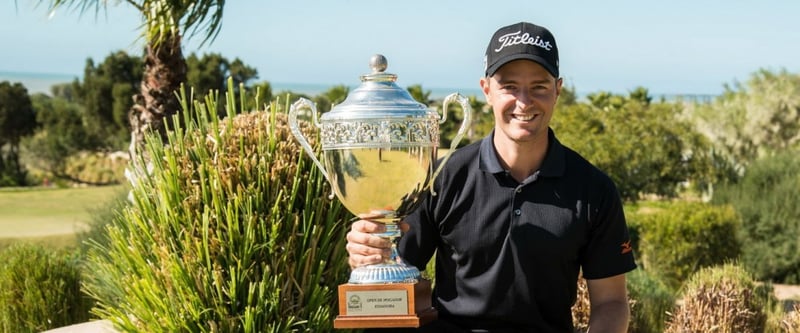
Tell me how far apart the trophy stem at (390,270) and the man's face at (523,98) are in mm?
525

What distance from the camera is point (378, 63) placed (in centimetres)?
369

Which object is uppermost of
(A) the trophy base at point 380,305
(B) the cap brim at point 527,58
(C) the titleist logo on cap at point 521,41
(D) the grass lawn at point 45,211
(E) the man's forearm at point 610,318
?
(C) the titleist logo on cap at point 521,41

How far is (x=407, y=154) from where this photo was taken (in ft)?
11.8

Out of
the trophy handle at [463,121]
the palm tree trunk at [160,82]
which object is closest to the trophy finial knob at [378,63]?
the trophy handle at [463,121]

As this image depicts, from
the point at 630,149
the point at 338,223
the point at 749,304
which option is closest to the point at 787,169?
the point at 630,149

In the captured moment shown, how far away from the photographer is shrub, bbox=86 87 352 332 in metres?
3.99

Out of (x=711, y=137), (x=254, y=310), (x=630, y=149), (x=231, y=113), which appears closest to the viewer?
(x=254, y=310)

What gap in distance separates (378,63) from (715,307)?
341cm

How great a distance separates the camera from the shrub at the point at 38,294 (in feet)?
24.3

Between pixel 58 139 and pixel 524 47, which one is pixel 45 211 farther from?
pixel 524 47

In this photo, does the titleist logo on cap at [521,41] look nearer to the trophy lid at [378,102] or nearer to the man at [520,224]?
the man at [520,224]

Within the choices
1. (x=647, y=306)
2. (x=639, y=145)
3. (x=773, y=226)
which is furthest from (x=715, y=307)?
(x=639, y=145)

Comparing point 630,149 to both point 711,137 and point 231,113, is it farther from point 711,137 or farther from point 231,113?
point 231,113

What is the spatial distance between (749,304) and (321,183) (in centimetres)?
354
